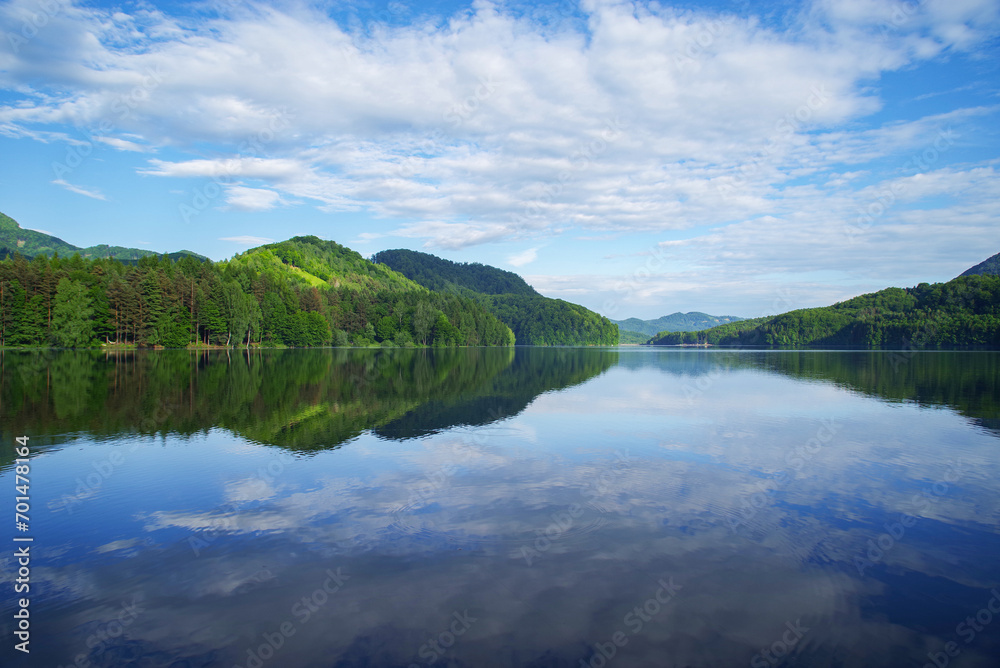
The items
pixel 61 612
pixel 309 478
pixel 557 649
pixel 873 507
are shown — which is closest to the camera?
pixel 557 649

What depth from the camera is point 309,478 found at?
13.5 m

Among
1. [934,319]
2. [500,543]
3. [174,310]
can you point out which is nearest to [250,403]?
[500,543]

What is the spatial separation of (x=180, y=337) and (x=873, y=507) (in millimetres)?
104521

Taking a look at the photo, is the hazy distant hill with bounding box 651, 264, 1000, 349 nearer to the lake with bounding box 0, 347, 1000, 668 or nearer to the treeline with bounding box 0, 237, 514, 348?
the treeline with bounding box 0, 237, 514, 348

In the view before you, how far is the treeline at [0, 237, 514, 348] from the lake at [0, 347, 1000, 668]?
7913 centimetres

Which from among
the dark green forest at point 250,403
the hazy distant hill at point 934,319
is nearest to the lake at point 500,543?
the dark green forest at point 250,403

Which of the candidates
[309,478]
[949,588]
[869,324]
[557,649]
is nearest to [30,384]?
[309,478]

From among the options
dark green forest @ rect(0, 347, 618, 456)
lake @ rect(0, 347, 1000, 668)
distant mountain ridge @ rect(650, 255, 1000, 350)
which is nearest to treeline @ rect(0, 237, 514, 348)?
dark green forest @ rect(0, 347, 618, 456)

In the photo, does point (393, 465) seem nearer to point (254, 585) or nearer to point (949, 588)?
point (254, 585)

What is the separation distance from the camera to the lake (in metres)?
6.43

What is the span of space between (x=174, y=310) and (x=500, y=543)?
10266cm

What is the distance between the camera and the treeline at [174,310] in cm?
8056

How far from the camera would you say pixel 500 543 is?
939 cm

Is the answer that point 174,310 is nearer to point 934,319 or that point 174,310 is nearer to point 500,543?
point 500,543
